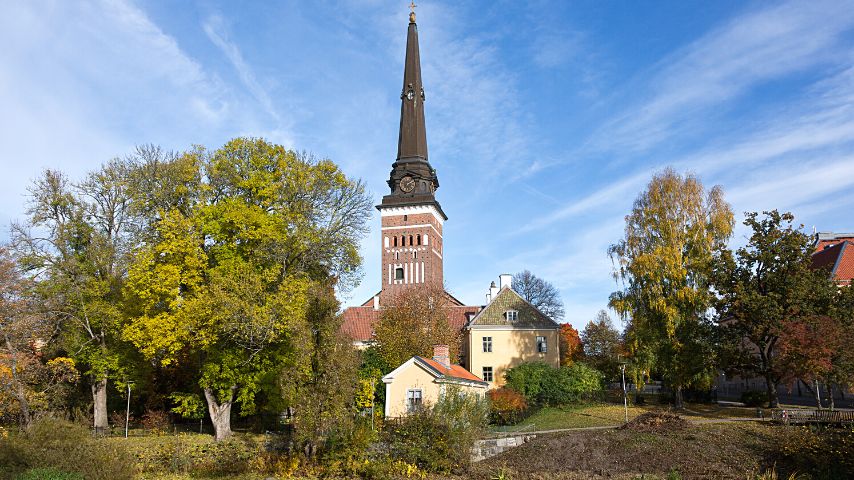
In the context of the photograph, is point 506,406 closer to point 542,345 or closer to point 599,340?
point 542,345

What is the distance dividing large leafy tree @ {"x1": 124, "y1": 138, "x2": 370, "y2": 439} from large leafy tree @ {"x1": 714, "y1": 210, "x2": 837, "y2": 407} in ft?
56.8

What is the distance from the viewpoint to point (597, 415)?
31359 millimetres

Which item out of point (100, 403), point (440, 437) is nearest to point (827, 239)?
point (440, 437)

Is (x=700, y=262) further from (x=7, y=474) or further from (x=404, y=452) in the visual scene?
(x=7, y=474)

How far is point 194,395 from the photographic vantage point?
28.8 metres

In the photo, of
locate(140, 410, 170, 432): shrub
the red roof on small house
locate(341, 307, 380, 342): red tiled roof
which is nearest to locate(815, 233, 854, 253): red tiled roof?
the red roof on small house

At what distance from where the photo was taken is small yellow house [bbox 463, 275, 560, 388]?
4262cm

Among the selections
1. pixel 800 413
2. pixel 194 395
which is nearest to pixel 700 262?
pixel 800 413

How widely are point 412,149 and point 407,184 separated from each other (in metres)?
3.11

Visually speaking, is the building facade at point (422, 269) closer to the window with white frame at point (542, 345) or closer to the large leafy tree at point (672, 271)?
the window with white frame at point (542, 345)

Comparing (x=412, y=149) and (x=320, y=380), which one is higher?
(x=412, y=149)

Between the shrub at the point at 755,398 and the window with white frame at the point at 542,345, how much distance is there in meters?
12.1

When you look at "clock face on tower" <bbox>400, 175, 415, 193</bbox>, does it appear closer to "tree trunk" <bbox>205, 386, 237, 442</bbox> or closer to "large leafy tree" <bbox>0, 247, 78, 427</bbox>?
"tree trunk" <bbox>205, 386, 237, 442</bbox>

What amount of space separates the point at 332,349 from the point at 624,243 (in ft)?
67.7
